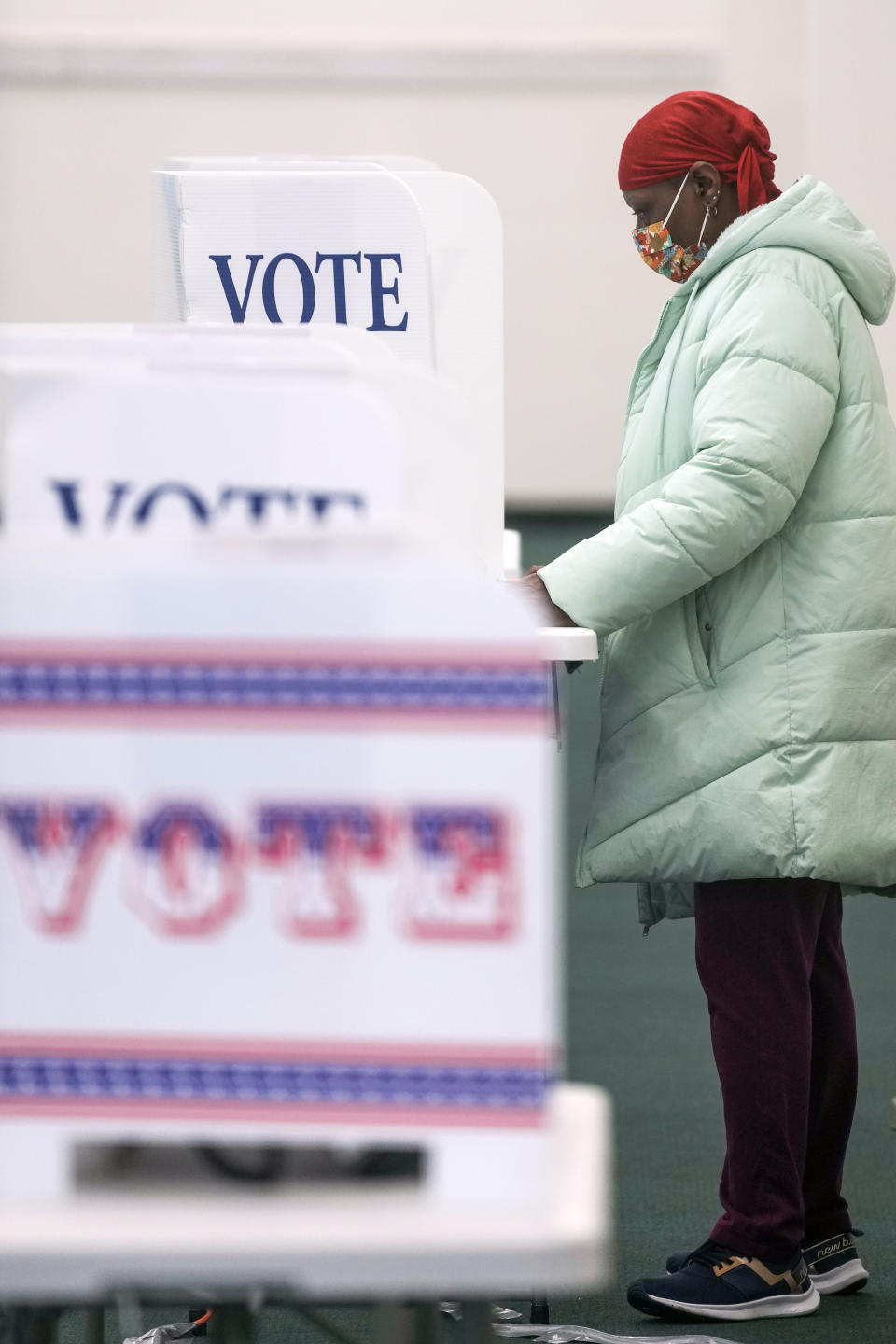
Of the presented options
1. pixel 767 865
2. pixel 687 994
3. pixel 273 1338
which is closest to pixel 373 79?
pixel 687 994

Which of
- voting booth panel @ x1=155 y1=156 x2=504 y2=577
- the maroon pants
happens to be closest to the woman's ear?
voting booth panel @ x1=155 y1=156 x2=504 y2=577

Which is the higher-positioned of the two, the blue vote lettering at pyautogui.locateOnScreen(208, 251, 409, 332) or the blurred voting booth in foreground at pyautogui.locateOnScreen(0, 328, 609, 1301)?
the blue vote lettering at pyautogui.locateOnScreen(208, 251, 409, 332)

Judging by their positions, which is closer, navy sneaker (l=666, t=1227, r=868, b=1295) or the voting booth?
the voting booth

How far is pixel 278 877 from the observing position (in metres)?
0.79

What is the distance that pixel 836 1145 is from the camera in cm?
201

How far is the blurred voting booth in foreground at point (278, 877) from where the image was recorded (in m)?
0.78

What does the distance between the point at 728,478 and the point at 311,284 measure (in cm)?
46

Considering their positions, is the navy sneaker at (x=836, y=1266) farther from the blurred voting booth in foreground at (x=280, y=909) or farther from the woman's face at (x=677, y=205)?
the blurred voting booth in foreground at (x=280, y=909)

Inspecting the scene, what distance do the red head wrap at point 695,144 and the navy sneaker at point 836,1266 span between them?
119 cm

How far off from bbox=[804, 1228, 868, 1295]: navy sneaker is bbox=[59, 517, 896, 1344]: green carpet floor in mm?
17

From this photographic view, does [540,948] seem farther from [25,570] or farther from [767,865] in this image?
[767,865]

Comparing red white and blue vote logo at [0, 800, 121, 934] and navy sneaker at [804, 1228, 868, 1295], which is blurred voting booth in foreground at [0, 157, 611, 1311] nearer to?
red white and blue vote logo at [0, 800, 121, 934]

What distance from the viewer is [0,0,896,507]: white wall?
3674 mm

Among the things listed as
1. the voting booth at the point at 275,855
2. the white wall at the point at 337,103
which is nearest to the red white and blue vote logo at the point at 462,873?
the voting booth at the point at 275,855
